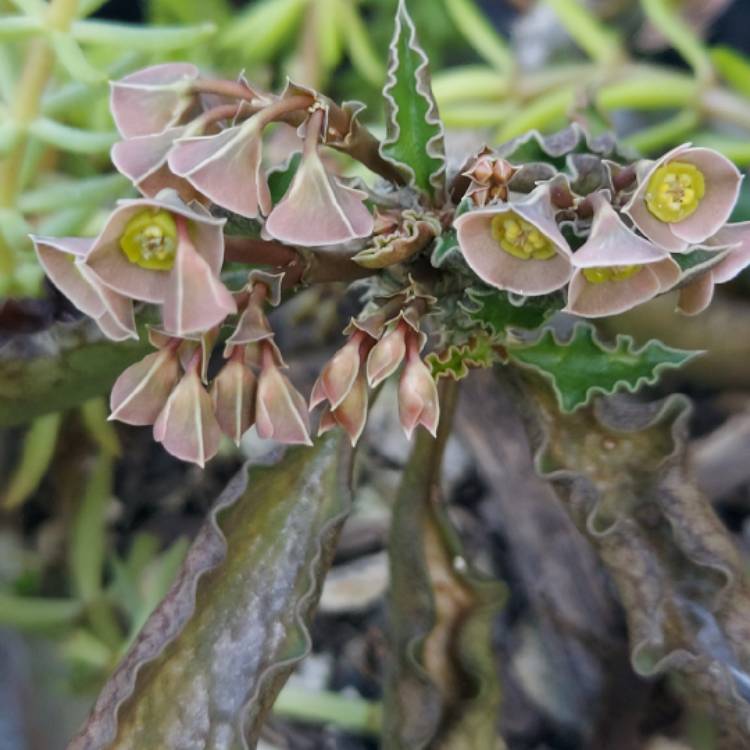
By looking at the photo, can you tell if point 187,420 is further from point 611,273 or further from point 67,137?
point 67,137

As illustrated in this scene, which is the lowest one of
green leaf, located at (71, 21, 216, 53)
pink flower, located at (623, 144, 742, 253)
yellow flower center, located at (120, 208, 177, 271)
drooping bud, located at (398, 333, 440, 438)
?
green leaf, located at (71, 21, 216, 53)

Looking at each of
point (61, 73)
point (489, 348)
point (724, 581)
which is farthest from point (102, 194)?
point (724, 581)

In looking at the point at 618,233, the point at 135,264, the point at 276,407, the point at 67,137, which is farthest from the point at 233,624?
the point at 67,137

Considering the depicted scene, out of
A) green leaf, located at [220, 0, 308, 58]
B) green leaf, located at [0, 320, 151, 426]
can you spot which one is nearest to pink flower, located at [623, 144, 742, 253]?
green leaf, located at [0, 320, 151, 426]

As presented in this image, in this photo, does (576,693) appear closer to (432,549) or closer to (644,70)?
(432,549)

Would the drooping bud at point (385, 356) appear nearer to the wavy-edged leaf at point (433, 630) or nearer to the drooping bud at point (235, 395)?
the drooping bud at point (235, 395)

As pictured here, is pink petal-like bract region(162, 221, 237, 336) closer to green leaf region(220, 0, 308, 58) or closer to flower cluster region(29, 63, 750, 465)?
flower cluster region(29, 63, 750, 465)
